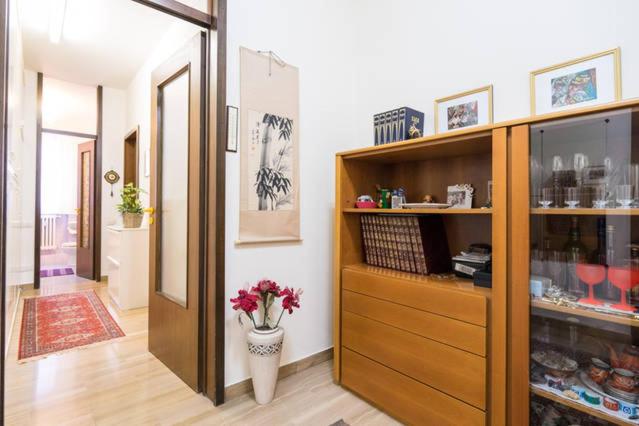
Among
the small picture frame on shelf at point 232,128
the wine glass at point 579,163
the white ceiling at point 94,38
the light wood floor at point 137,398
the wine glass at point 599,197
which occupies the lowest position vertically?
the light wood floor at point 137,398

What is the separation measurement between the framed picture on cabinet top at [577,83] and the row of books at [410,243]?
744mm

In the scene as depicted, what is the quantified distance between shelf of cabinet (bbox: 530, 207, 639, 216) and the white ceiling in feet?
9.67

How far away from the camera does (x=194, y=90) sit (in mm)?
1934

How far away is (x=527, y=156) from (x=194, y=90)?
175 cm

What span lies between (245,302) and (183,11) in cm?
156

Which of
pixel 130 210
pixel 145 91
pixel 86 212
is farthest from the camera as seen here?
pixel 86 212

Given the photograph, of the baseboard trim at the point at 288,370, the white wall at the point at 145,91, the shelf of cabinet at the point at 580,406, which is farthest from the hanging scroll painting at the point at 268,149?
the shelf of cabinet at the point at 580,406

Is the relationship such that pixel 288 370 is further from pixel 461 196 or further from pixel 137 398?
pixel 461 196

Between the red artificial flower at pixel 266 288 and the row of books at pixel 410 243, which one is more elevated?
the row of books at pixel 410 243

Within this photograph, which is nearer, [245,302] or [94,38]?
[245,302]

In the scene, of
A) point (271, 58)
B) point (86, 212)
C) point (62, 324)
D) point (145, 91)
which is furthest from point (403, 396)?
point (86, 212)

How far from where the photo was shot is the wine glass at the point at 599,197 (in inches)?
45.3

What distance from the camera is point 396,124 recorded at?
188 centimetres

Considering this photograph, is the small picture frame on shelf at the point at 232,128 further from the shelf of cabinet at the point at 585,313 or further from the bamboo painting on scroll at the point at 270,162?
the shelf of cabinet at the point at 585,313
